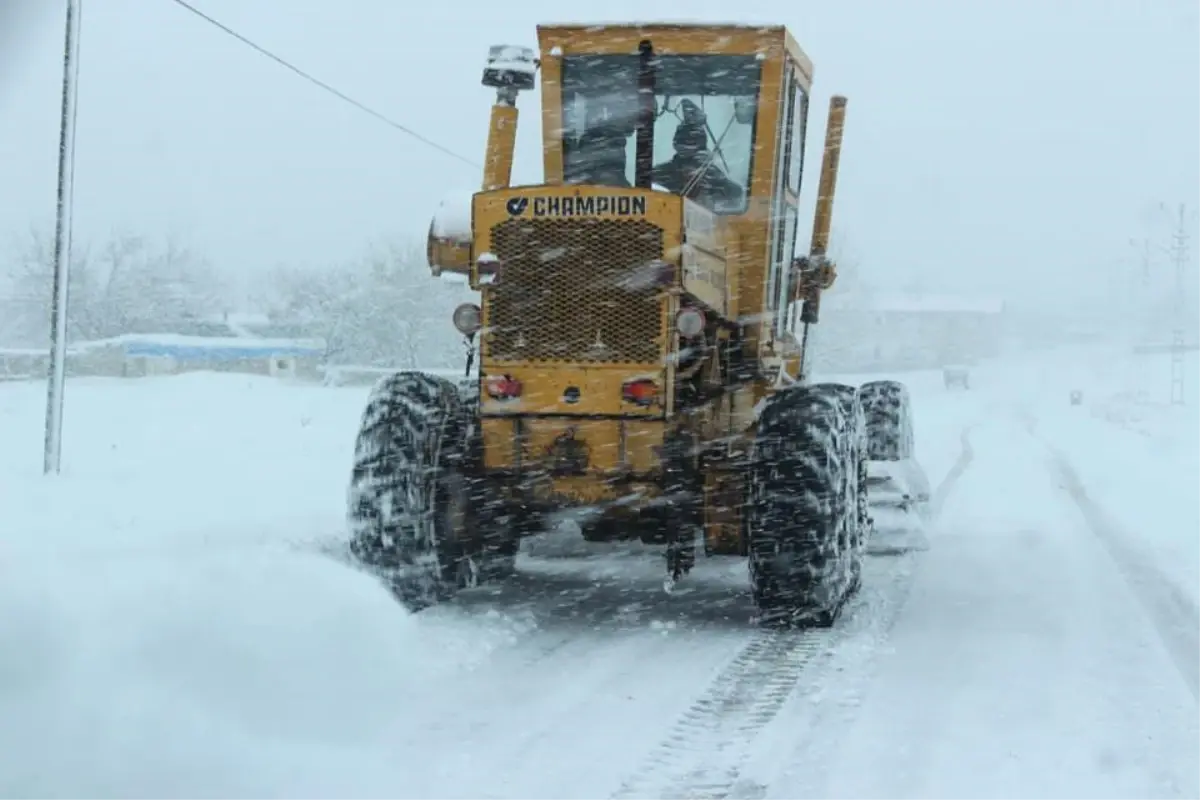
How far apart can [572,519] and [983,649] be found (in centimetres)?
242

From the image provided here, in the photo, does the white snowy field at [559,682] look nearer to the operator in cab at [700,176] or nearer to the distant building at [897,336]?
the operator in cab at [700,176]

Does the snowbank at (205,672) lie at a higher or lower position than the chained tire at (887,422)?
lower

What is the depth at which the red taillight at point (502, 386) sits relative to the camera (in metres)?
8.29

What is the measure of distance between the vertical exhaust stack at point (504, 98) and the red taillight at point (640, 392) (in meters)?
1.63

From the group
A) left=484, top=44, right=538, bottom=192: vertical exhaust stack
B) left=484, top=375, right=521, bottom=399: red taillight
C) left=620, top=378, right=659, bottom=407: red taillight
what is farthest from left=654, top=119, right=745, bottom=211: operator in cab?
left=484, top=375, right=521, bottom=399: red taillight

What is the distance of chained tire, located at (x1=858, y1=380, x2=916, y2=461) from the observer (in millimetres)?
12273

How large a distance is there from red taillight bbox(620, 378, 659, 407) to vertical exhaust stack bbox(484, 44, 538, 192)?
1.63 metres

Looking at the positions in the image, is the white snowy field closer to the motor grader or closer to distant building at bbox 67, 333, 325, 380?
the motor grader

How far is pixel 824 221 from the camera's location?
10.8m

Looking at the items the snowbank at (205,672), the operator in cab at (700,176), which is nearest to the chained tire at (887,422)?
the operator in cab at (700,176)

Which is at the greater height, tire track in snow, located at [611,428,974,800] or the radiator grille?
the radiator grille

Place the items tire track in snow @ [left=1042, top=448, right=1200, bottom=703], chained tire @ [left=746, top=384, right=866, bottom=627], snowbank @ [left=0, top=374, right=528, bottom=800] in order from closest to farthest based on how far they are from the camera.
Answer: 1. snowbank @ [left=0, top=374, right=528, bottom=800]
2. tire track in snow @ [left=1042, top=448, right=1200, bottom=703]
3. chained tire @ [left=746, top=384, right=866, bottom=627]

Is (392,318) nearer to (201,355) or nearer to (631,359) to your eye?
(201,355)

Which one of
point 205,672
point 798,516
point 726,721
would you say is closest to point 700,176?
point 798,516
